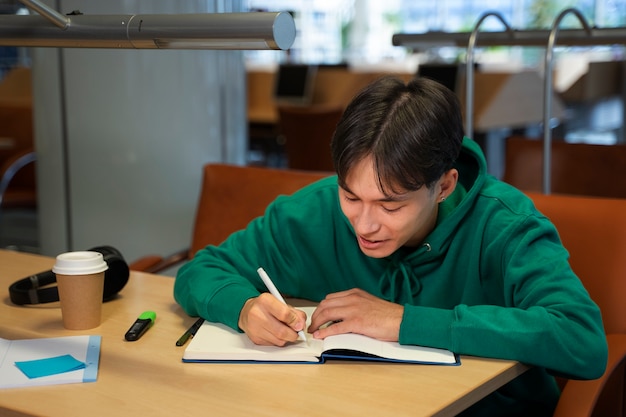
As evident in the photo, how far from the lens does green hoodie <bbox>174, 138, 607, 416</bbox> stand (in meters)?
1.38

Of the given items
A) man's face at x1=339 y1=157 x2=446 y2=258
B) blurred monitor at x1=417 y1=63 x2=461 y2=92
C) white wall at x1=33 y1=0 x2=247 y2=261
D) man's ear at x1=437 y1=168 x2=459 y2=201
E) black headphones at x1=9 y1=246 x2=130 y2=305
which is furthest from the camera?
blurred monitor at x1=417 y1=63 x2=461 y2=92

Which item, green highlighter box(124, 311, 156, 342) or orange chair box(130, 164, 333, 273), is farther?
orange chair box(130, 164, 333, 273)

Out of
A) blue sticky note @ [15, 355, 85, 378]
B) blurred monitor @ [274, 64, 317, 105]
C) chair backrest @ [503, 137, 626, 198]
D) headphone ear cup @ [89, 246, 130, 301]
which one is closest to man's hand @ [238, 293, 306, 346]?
blue sticky note @ [15, 355, 85, 378]

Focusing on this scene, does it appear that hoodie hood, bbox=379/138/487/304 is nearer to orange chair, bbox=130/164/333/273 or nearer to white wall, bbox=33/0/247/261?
orange chair, bbox=130/164/333/273

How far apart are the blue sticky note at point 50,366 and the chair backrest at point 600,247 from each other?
1.06 metres

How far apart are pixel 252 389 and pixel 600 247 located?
3.01 feet

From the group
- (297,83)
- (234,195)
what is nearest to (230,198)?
(234,195)

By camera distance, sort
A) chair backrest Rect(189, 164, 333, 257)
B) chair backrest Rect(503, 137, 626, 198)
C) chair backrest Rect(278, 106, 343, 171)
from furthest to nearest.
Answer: chair backrest Rect(278, 106, 343, 171) → chair backrest Rect(503, 137, 626, 198) → chair backrest Rect(189, 164, 333, 257)

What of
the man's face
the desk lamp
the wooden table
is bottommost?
the wooden table

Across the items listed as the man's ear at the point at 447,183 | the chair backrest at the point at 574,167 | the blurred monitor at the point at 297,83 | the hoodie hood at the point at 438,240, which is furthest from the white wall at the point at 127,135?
the blurred monitor at the point at 297,83

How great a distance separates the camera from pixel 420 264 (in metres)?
1.67

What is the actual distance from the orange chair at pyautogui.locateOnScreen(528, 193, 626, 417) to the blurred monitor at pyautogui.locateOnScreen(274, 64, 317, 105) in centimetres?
486

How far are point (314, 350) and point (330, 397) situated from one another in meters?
0.18

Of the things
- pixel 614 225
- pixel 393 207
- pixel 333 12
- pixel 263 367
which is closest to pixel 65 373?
pixel 263 367
